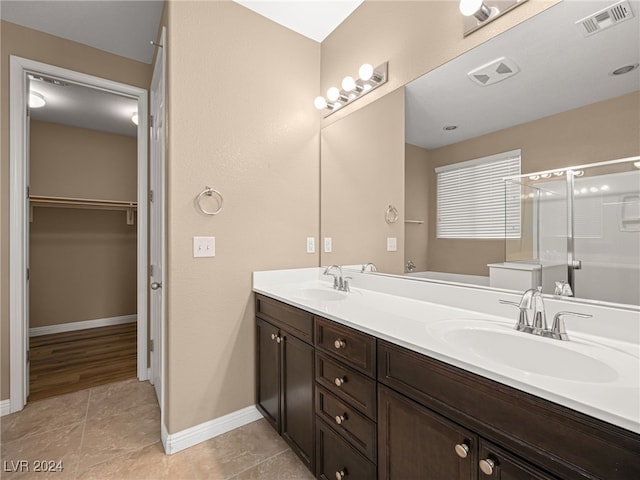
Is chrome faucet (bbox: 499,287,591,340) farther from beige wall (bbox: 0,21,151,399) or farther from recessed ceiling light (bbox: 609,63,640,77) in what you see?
beige wall (bbox: 0,21,151,399)

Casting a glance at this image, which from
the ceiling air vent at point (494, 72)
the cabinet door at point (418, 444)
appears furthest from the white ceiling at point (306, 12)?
the cabinet door at point (418, 444)

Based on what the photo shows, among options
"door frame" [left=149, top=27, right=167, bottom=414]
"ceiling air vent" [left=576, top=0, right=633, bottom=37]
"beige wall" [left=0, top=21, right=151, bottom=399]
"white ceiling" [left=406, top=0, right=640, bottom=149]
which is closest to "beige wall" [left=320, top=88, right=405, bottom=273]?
"white ceiling" [left=406, top=0, right=640, bottom=149]

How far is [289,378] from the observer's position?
1680 mm

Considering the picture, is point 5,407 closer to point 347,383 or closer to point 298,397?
point 298,397

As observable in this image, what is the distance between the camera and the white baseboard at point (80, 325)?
371 cm

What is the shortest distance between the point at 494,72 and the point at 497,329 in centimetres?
109

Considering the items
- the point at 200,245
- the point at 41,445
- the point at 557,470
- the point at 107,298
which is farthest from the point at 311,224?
the point at 107,298

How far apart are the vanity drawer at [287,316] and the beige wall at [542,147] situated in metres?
0.69

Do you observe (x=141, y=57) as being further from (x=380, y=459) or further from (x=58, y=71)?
(x=380, y=459)

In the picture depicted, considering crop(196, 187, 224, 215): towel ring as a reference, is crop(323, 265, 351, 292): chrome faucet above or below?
below

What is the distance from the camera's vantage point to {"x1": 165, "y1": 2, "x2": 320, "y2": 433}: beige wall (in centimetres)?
178

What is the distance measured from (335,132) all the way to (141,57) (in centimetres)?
172

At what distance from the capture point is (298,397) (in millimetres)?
1601

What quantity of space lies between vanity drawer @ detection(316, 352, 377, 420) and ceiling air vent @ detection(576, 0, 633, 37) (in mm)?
1445
